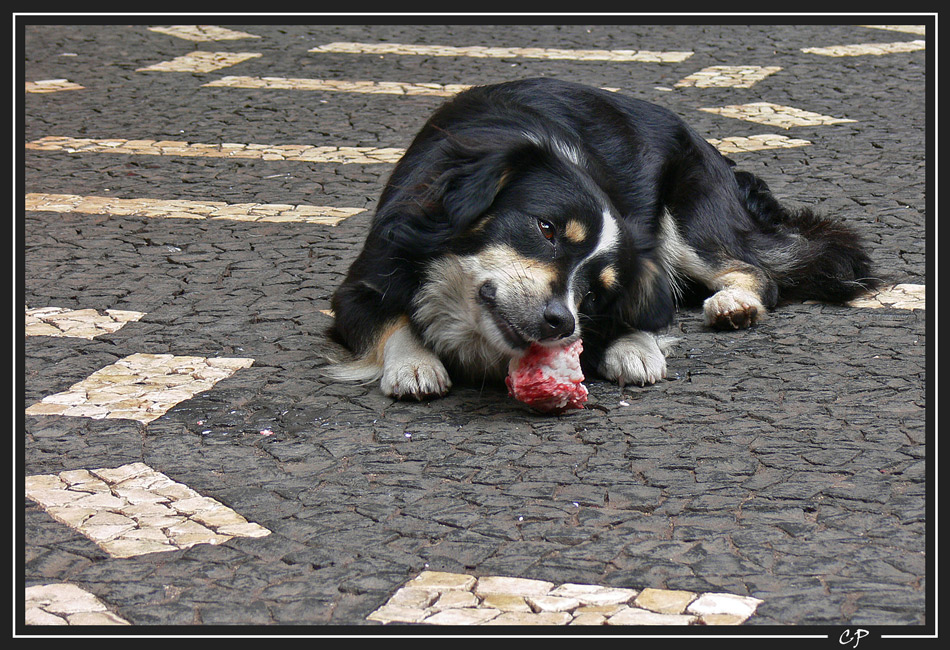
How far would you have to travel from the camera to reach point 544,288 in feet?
13.4

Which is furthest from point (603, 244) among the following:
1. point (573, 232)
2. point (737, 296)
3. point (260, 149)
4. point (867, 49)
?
point (867, 49)

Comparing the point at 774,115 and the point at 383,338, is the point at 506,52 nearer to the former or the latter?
the point at 774,115

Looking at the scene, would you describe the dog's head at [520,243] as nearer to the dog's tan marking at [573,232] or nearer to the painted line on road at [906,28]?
the dog's tan marking at [573,232]

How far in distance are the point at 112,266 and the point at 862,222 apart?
4144 millimetres

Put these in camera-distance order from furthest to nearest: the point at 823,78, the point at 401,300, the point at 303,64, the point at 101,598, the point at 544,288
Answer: the point at 303,64, the point at 823,78, the point at 401,300, the point at 544,288, the point at 101,598

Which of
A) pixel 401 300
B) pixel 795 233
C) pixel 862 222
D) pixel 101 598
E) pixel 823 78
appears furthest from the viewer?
pixel 823 78

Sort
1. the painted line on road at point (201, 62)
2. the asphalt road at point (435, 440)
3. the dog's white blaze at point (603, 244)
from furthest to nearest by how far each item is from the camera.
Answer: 1. the painted line on road at point (201, 62)
2. the dog's white blaze at point (603, 244)
3. the asphalt road at point (435, 440)

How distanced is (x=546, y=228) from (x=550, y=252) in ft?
0.32

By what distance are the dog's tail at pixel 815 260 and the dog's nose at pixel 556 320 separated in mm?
1749

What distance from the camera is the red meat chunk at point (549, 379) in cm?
411

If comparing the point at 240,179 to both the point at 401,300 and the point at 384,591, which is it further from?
the point at 384,591

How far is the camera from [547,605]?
284 cm

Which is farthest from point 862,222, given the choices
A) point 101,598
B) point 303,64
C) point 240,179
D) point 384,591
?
point 303,64

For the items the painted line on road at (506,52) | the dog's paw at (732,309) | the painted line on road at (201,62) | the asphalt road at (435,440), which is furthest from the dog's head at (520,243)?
the painted line on road at (506,52)
